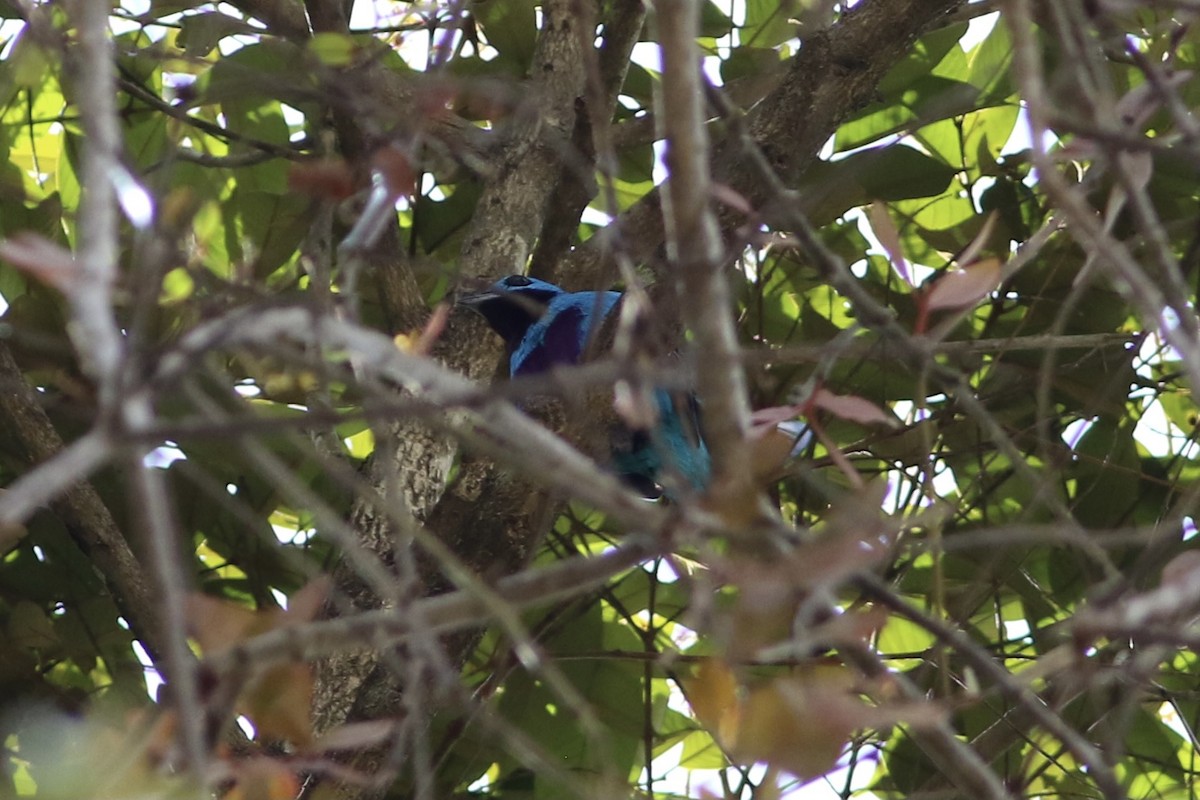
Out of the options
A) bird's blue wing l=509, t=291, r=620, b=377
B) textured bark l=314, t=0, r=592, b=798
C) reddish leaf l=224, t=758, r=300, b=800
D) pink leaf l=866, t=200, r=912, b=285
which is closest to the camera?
reddish leaf l=224, t=758, r=300, b=800

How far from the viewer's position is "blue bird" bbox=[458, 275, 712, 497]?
3.38 m

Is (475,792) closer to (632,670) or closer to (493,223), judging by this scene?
(632,670)

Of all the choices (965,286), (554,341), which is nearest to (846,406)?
(965,286)

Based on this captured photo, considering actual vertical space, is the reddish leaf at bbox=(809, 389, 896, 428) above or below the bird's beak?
below

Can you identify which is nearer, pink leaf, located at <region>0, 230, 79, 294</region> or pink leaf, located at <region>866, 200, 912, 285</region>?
pink leaf, located at <region>0, 230, 79, 294</region>

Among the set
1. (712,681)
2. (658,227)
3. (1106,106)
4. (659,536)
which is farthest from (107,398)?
(658,227)

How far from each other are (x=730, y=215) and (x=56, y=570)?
1793 millimetres

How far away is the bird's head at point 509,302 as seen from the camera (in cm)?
311

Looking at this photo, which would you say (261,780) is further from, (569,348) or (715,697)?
(569,348)

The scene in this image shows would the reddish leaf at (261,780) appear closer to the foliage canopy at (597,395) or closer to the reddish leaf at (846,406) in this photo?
the foliage canopy at (597,395)

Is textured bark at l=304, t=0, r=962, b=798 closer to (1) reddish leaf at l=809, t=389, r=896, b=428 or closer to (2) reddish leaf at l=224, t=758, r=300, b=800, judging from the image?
(1) reddish leaf at l=809, t=389, r=896, b=428

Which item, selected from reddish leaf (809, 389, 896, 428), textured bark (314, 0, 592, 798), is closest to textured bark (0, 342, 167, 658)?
textured bark (314, 0, 592, 798)

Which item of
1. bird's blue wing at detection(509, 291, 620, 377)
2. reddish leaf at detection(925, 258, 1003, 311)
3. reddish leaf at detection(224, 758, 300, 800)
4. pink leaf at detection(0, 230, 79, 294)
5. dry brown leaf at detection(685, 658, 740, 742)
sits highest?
bird's blue wing at detection(509, 291, 620, 377)

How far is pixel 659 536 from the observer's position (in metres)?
1.18
